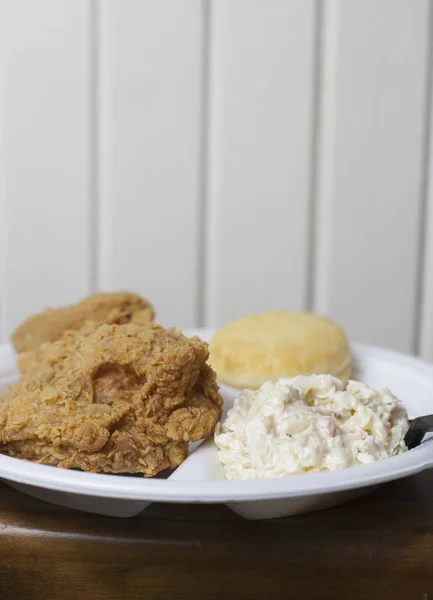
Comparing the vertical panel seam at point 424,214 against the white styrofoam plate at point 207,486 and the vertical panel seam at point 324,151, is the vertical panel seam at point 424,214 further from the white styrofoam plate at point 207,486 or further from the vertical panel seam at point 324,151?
the white styrofoam plate at point 207,486

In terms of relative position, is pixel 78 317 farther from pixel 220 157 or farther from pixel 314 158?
pixel 314 158

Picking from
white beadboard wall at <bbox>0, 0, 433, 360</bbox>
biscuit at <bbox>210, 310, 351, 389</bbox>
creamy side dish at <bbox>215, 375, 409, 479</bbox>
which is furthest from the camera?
white beadboard wall at <bbox>0, 0, 433, 360</bbox>

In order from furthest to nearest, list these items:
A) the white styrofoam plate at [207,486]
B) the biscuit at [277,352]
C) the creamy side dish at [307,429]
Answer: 1. the biscuit at [277,352]
2. the creamy side dish at [307,429]
3. the white styrofoam plate at [207,486]

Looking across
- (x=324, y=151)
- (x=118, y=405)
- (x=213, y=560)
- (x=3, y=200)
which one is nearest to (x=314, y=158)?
(x=324, y=151)

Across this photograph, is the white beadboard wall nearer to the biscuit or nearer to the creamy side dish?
the biscuit

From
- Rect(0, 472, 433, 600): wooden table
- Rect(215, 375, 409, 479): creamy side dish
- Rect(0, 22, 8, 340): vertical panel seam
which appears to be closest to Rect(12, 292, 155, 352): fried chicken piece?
Rect(215, 375, 409, 479): creamy side dish

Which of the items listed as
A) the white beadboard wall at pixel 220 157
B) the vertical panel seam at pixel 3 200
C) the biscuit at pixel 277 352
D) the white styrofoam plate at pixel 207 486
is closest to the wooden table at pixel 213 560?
the white styrofoam plate at pixel 207 486

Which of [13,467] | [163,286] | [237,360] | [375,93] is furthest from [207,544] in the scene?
[375,93]
